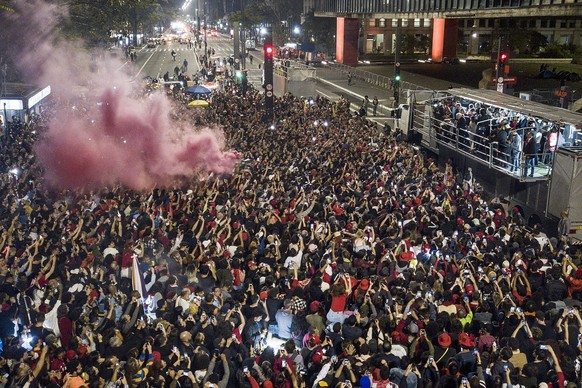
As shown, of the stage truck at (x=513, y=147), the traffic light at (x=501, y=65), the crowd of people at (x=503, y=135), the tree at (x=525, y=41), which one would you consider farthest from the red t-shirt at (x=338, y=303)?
the tree at (x=525, y=41)

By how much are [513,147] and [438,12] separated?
2873 centimetres

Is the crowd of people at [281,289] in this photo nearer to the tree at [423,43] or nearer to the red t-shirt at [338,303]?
the red t-shirt at [338,303]

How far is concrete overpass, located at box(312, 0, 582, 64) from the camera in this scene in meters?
30.8

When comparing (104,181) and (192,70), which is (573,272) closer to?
(104,181)

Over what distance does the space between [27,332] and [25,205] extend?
5938mm

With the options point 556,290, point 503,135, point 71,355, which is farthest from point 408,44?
point 71,355

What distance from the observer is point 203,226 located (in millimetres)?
11883

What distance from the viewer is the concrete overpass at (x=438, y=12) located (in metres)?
30.8

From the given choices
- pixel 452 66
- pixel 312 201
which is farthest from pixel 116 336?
pixel 452 66

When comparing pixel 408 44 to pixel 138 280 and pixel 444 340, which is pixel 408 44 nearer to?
pixel 138 280

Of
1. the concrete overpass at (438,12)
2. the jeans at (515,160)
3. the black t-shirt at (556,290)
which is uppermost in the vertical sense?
the concrete overpass at (438,12)

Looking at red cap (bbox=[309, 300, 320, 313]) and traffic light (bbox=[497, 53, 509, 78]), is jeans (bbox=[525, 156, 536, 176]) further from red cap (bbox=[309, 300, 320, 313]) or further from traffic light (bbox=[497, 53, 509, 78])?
traffic light (bbox=[497, 53, 509, 78])

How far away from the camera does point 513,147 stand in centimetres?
1600

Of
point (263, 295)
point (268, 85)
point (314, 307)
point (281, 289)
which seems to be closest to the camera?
point (314, 307)
